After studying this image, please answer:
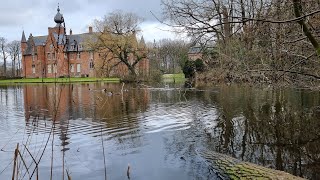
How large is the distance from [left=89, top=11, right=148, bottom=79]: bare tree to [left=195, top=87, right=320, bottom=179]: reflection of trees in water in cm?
3800

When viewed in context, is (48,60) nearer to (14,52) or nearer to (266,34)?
(14,52)

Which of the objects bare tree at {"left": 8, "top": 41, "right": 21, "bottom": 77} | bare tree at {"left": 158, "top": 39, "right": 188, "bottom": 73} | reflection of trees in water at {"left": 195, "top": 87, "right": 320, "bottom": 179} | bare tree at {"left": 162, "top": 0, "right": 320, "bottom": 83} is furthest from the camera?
bare tree at {"left": 8, "top": 41, "right": 21, "bottom": 77}

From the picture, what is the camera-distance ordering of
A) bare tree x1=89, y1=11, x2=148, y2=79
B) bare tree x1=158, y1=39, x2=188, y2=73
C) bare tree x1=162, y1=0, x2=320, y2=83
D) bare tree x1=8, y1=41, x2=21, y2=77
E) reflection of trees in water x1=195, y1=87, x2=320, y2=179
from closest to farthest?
1. bare tree x1=162, y1=0, x2=320, y2=83
2. reflection of trees in water x1=195, y1=87, x2=320, y2=179
3. bare tree x1=89, y1=11, x2=148, y2=79
4. bare tree x1=158, y1=39, x2=188, y2=73
5. bare tree x1=8, y1=41, x2=21, y2=77

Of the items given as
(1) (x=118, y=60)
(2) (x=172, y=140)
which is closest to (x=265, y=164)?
(2) (x=172, y=140)

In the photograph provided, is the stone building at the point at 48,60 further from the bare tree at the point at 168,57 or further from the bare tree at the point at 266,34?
the bare tree at the point at 266,34

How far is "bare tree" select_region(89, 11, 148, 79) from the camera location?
52.7m

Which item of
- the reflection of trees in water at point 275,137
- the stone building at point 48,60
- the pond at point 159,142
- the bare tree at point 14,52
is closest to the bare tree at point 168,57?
the stone building at point 48,60

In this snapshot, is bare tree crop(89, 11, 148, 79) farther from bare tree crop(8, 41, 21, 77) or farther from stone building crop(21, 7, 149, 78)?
bare tree crop(8, 41, 21, 77)

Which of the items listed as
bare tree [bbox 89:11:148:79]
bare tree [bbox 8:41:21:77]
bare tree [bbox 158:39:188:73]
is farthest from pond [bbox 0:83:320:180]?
bare tree [bbox 8:41:21:77]

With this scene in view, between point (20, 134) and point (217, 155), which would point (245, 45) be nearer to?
point (217, 155)

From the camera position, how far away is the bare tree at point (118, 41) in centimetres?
5272

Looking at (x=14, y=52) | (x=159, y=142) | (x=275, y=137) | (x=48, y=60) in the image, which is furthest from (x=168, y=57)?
(x=159, y=142)

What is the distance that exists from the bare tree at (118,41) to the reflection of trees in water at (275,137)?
37996 mm

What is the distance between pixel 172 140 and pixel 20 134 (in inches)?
203
